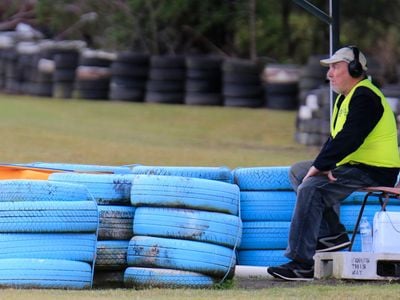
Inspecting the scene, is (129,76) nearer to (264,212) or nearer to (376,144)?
(264,212)

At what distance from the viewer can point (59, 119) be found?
21.1 meters

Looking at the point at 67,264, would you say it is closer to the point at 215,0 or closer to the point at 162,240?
the point at 162,240

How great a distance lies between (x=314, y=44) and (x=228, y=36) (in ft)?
6.88

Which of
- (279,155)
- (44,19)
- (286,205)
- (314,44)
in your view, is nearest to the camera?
(286,205)

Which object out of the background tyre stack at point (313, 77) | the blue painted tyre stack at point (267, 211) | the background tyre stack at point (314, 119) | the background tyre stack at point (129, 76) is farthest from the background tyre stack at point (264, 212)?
the background tyre stack at point (129, 76)

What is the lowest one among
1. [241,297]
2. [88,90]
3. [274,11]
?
[241,297]

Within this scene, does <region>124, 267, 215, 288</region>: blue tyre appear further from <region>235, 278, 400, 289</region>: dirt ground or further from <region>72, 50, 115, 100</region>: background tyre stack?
<region>72, 50, 115, 100</region>: background tyre stack

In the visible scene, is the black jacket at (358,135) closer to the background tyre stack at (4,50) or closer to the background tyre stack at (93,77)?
the background tyre stack at (93,77)

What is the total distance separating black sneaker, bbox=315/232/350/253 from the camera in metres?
7.29

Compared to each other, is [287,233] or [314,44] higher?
[314,44]

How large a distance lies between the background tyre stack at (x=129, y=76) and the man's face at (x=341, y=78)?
16241mm

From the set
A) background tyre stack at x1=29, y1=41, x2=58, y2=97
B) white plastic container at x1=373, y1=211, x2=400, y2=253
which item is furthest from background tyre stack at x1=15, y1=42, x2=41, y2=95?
white plastic container at x1=373, y1=211, x2=400, y2=253

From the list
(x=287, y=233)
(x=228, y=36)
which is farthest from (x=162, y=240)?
(x=228, y=36)

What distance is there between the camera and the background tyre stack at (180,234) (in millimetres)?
6664
